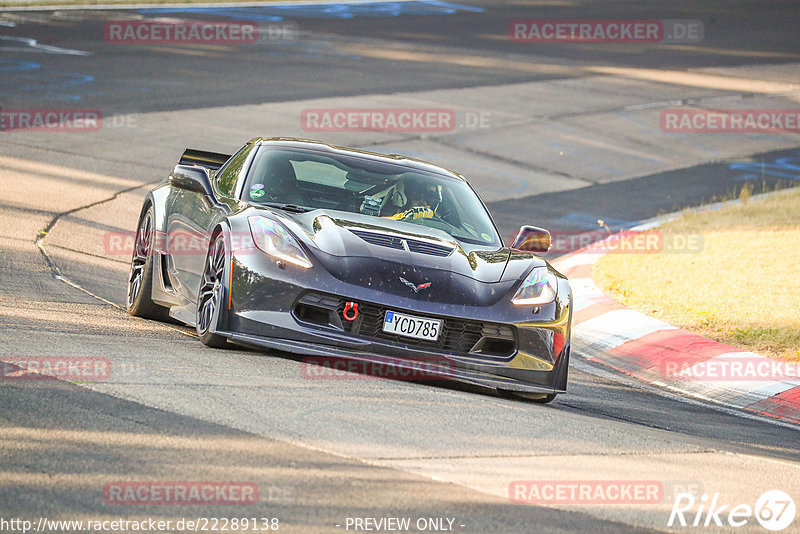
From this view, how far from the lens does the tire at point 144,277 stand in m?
8.28

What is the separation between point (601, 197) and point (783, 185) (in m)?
3.48

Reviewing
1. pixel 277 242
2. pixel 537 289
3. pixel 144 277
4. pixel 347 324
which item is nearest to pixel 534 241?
pixel 537 289

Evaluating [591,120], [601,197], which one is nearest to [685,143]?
[591,120]

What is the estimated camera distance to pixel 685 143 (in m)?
21.7

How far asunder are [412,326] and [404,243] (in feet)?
2.17

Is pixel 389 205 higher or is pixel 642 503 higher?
pixel 389 205

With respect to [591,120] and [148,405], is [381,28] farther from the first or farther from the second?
[148,405]

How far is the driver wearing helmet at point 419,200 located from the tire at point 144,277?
183cm

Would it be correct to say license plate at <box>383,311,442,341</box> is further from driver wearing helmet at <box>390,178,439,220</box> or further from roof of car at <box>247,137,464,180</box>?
roof of car at <box>247,137,464,180</box>

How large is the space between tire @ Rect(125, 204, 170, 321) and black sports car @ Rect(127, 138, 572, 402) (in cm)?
17

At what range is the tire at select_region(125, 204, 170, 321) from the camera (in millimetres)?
8281

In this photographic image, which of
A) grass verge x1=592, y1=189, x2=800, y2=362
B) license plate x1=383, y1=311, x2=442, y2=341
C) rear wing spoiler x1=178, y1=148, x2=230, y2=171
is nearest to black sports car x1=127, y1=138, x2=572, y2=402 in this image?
license plate x1=383, y1=311, x2=442, y2=341

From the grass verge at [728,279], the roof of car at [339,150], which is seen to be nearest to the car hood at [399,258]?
the roof of car at [339,150]

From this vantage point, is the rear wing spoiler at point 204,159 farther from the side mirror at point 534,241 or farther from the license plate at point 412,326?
the license plate at point 412,326
